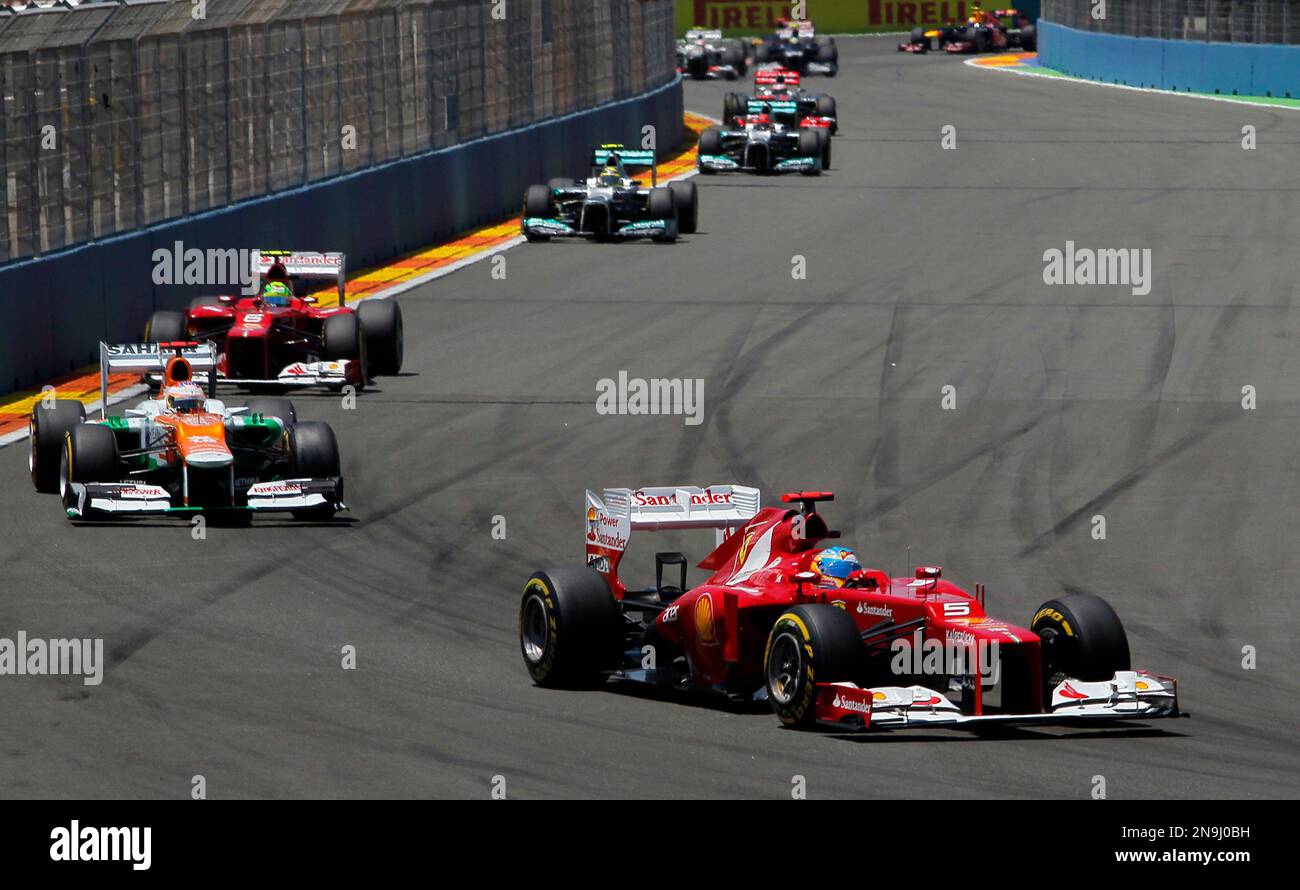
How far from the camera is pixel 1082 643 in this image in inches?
445

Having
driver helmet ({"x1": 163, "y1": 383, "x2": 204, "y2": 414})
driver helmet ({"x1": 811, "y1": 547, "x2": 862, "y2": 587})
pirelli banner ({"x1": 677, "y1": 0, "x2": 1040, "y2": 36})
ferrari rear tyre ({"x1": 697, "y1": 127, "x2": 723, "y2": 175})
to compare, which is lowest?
ferrari rear tyre ({"x1": 697, "y1": 127, "x2": 723, "y2": 175})

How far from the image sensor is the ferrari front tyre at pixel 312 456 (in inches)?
661

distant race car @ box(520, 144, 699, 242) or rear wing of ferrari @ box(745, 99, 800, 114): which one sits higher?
rear wing of ferrari @ box(745, 99, 800, 114)

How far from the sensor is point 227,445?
16.5m

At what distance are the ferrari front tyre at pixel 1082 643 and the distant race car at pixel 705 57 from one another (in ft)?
201

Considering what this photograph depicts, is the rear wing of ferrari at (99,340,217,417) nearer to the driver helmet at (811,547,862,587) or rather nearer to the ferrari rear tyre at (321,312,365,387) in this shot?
the ferrari rear tyre at (321,312,365,387)

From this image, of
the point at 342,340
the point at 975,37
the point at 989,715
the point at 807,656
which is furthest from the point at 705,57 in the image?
the point at 807,656

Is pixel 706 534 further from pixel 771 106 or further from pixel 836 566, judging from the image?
pixel 771 106

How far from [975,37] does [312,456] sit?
7017 centimetres

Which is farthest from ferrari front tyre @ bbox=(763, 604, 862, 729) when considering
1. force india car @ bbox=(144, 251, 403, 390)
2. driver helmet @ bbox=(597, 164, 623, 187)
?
driver helmet @ bbox=(597, 164, 623, 187)

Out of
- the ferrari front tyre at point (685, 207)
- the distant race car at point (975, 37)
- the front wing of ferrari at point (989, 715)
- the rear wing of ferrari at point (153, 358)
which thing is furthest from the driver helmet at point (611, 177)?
the distant race car at point (975, 37)

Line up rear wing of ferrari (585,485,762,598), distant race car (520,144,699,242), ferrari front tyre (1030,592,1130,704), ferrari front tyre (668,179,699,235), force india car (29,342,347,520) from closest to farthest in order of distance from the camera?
1. ferrari front tyre (1030,592,1130,704)
2. rear wing of ferrari (585,485,762,598)
3. force india car (29,342,347,520)
4. distant race car (520,144,699,242)
5. ferrari front tyre (668,179,699,235)

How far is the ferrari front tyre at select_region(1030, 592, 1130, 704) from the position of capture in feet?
37.1

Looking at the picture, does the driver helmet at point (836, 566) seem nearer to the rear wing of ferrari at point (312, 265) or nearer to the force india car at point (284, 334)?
the force india car at point (284, 334)
